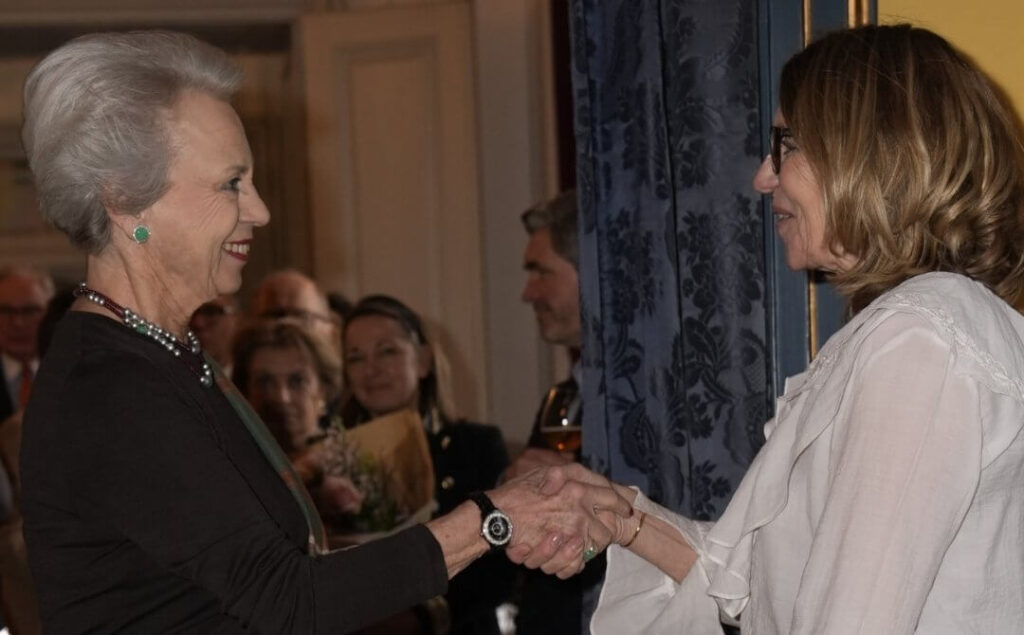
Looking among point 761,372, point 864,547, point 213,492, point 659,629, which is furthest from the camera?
point 761,372

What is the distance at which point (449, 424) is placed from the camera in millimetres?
3924

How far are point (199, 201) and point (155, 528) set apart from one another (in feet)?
1.46

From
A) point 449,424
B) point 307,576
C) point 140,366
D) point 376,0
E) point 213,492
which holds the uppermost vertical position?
point 376,0

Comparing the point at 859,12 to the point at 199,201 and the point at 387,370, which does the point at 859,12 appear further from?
the point at 387,370

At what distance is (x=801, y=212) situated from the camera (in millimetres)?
1650

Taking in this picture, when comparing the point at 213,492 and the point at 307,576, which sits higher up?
the point at 213,492

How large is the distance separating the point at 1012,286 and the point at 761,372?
78 cm

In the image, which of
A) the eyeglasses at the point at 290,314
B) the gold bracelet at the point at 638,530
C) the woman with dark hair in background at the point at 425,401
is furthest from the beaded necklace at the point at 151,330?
the eyeglasses at the point at 290,314

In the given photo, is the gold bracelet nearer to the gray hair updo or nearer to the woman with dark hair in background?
the gray hair updo

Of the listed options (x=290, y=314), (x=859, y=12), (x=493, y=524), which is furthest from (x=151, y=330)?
(x=290, y=314)

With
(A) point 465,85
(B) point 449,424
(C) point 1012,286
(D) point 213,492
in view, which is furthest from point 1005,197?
(A) point 465,85

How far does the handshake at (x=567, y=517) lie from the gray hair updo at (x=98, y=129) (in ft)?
2.14

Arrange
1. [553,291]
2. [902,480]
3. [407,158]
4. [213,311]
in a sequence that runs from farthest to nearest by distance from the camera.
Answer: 1. [407,158]
2. [213,311]
3. [553,291]
4. [902,480]

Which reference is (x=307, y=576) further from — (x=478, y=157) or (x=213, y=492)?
(x=478, y=157)
